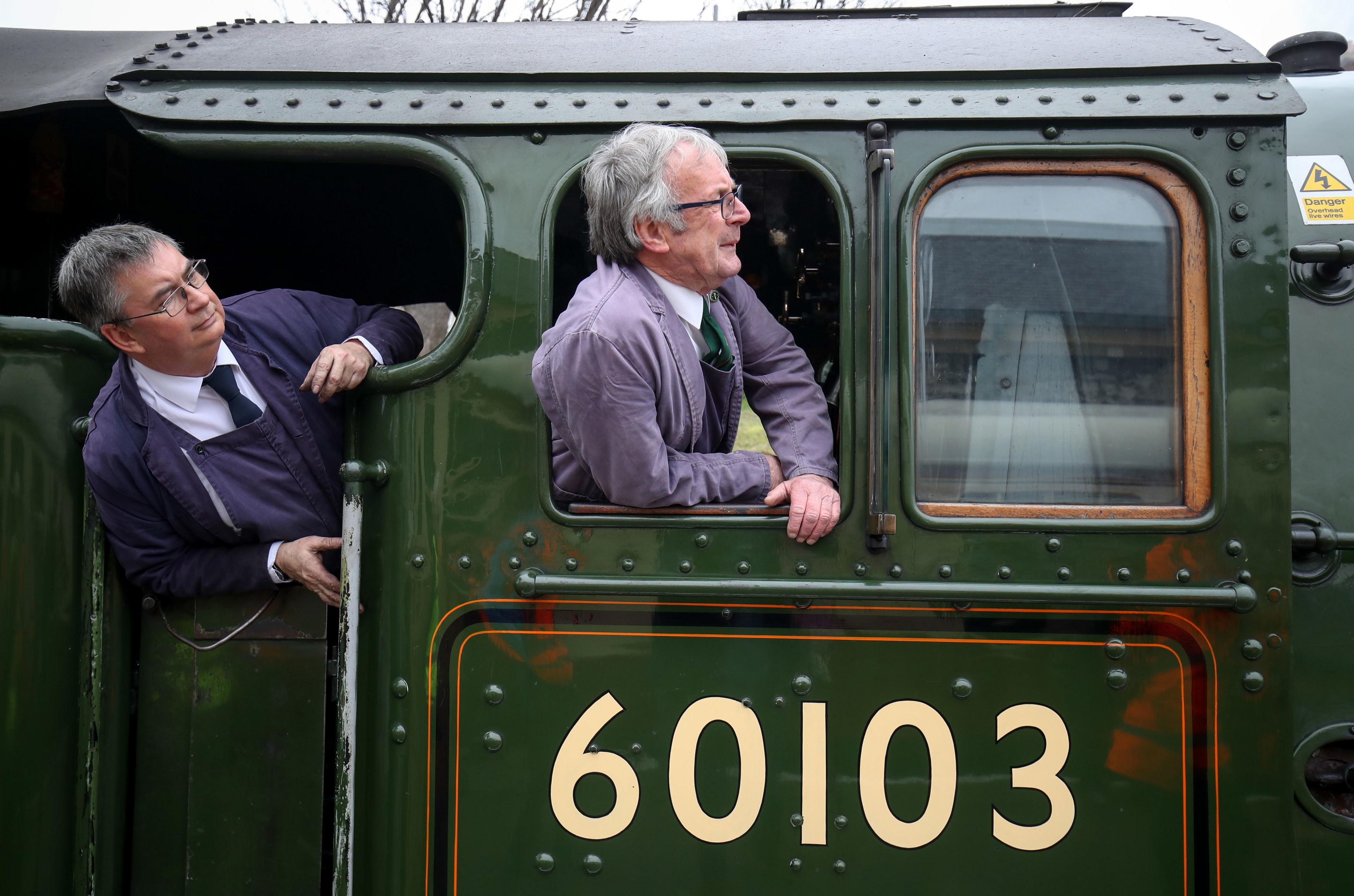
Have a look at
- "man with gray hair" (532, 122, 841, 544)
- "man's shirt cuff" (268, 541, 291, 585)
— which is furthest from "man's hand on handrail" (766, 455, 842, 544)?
"man's shirt cuff" (268, 541, 291, 585)

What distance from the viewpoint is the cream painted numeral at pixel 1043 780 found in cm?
187

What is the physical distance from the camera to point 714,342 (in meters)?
2.09

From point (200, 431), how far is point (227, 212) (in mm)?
1230

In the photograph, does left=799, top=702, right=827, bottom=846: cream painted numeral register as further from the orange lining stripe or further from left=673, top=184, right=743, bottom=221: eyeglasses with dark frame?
left=673, top=184, right=743, bottom=221: eyeglasses with dark frame

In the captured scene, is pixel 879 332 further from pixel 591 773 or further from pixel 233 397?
pixel 233 397

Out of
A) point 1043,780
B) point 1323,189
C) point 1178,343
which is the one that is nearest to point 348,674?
point 1043,780

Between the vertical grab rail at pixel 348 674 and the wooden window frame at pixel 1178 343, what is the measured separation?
3.72 feet

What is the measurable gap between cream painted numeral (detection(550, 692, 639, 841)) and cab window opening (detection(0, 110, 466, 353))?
1.39 m

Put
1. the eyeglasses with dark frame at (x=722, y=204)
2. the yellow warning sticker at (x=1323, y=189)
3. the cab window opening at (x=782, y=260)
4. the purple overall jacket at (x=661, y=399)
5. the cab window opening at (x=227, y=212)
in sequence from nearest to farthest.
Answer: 1. the purple overall jacket at (x=661, y=399)
2. the eyeglasses with dark frame at (x=722, y=204)
3. the cab window opening at (x=782, y=260)
4. the yellow warning sticker at (x=1323, y=189)
5. the cab window opening at (x=227, y=212)

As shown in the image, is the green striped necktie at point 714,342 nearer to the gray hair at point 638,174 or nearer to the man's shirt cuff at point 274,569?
the gray hair at point 638,174

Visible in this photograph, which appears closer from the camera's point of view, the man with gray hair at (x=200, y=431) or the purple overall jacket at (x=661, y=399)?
the purple overall jacket at (x=661, y=399)

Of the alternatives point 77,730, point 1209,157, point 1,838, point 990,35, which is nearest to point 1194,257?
point 1209,157

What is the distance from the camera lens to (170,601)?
7.02 feet

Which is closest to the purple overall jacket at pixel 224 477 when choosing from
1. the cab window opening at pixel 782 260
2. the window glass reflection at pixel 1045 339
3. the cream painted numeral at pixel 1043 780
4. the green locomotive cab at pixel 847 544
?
the green locomotive cab at pixel 847 544
